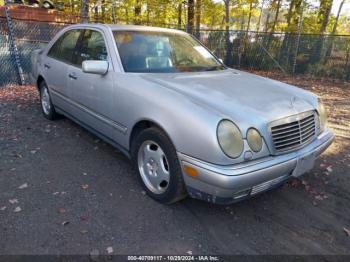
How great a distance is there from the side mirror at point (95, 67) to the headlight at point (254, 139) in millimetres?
1773

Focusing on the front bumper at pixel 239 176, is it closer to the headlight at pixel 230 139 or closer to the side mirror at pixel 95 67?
the headlight at pixel 230 139

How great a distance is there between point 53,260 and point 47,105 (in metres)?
3.54

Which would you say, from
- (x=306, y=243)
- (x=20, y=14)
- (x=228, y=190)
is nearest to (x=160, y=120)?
(x=228, y=190)

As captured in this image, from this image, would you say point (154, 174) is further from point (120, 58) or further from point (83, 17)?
point (83, 17)

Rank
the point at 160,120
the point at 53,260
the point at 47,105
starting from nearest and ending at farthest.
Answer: the point at 53,260
the point at 160,120
the point at 47,105

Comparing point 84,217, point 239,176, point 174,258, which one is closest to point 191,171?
point 239,176

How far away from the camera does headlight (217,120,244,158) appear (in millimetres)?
2316

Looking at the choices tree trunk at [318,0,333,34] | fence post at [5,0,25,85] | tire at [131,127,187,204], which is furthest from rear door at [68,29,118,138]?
tree trunk at [318,0,333,34]

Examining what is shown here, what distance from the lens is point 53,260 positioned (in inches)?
89.4

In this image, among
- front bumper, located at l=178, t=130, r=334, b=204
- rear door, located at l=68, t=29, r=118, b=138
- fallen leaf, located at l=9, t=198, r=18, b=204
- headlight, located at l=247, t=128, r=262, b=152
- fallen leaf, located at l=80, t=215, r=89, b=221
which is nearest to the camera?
front bumper, located at l=178, t=130, r=334, b=204

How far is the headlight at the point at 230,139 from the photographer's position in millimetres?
2316

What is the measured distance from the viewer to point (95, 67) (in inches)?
128

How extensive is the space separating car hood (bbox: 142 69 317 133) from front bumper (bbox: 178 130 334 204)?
359 mm

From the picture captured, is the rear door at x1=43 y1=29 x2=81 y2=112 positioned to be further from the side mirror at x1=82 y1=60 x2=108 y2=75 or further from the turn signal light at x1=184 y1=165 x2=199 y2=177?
the turn signal light at x1=184 y1=165 x2=199 y2=177
